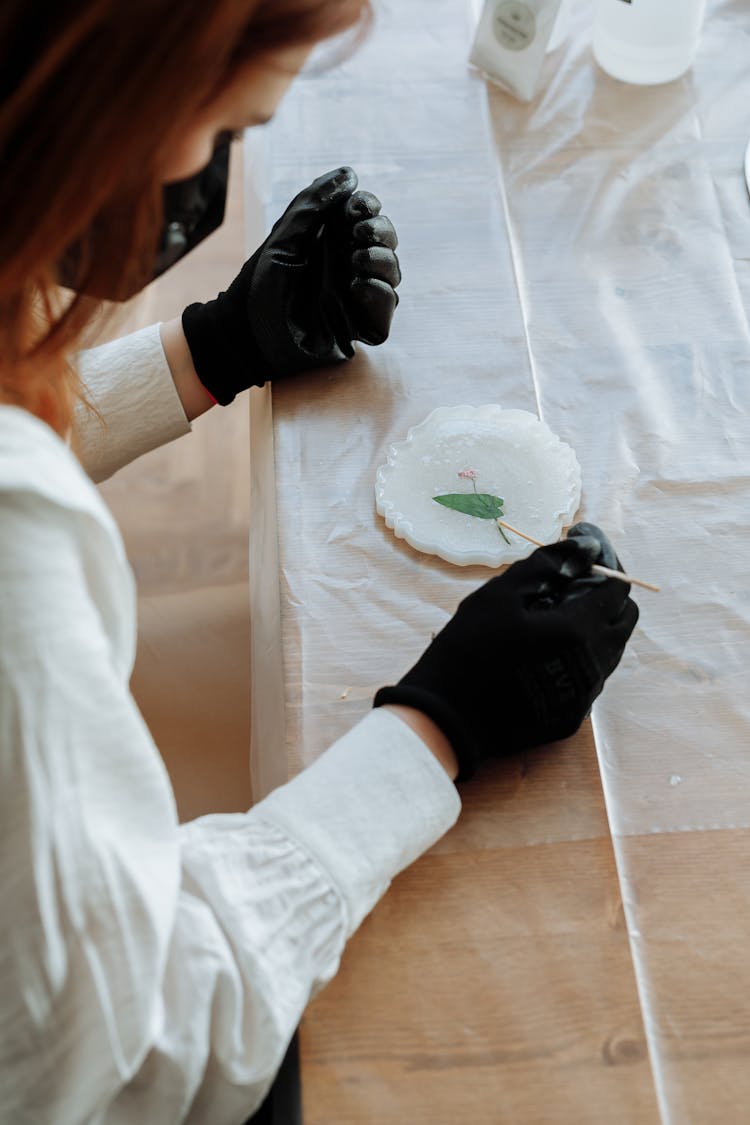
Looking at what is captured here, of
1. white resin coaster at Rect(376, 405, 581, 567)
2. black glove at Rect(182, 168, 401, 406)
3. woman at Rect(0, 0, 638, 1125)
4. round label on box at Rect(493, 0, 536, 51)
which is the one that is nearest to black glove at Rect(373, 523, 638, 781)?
woman at Rect(0, 0, 638, 1125)

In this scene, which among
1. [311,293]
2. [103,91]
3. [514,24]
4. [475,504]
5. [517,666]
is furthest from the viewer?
[514,24]

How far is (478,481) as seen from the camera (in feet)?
2.90

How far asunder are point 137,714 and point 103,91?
0.31 m

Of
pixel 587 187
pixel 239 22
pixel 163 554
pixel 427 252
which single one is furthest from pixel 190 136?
pixel 163 554

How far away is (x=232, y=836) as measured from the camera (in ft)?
2.17

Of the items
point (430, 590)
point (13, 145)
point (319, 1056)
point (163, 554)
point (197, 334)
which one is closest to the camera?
point (13, 145)

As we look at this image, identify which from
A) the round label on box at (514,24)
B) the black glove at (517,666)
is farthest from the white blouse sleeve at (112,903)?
the round label on box at (514,24)

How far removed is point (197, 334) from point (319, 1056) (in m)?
0.64

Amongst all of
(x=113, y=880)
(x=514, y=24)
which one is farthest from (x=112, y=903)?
(x=514, y=24)

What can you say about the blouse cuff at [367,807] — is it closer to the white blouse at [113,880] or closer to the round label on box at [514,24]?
the white blouse at [113,880]

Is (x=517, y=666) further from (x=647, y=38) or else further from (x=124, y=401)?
(x=647, y=38)

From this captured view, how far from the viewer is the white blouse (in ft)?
1.74

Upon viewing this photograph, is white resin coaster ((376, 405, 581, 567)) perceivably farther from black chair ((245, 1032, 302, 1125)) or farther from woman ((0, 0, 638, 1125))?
black chair ((245, 1032, 302, 1125))

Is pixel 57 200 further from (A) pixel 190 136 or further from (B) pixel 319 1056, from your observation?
(B) pixel 319 1056
